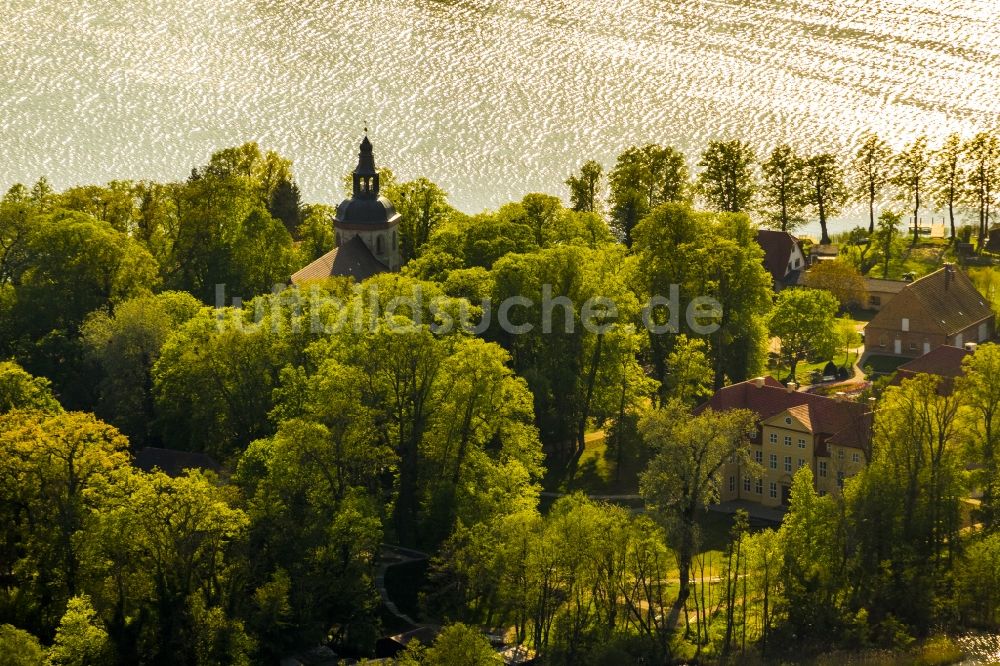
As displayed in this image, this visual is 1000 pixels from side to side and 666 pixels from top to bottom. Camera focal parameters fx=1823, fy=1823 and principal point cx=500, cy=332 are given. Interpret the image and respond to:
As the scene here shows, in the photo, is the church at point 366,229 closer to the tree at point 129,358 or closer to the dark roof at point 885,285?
the tree at point 129,358

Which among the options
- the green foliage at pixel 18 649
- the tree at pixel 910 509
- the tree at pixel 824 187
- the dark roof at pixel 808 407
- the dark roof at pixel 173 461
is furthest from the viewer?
the tree at pixel 824 187

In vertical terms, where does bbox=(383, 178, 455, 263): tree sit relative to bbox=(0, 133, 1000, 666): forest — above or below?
above

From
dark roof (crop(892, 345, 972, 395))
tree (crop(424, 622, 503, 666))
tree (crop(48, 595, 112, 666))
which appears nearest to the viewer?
tree (crop(424, 622, 503, 666))

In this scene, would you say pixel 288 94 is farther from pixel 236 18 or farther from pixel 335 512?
pixel 335 512

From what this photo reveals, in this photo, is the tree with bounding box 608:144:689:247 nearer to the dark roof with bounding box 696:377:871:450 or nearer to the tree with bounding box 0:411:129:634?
the dark roof with bounding box 696:377:871:450

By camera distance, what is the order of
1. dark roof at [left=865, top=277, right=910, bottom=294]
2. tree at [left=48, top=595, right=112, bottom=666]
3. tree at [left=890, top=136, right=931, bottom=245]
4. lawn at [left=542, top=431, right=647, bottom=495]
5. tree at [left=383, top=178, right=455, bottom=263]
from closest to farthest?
tree at [left=48, top=595, right=112, bottom=666], lawn at [left=542, top=431, right=647, bottom=495], dark roof at [left=865, top=277, right=910, bottom=294], tree at [left=383, top=178, right=455, bottom=263], tree at [left=890, top=136, right=931, bottom=245]

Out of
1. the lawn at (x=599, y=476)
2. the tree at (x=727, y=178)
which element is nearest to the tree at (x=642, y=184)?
the tree at (x=727, y=178)

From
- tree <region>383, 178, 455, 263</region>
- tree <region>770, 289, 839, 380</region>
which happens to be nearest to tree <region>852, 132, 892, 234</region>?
tree <region>770, 289, 839, 380</region>

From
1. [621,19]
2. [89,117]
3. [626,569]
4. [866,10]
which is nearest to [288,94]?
[89,117]
